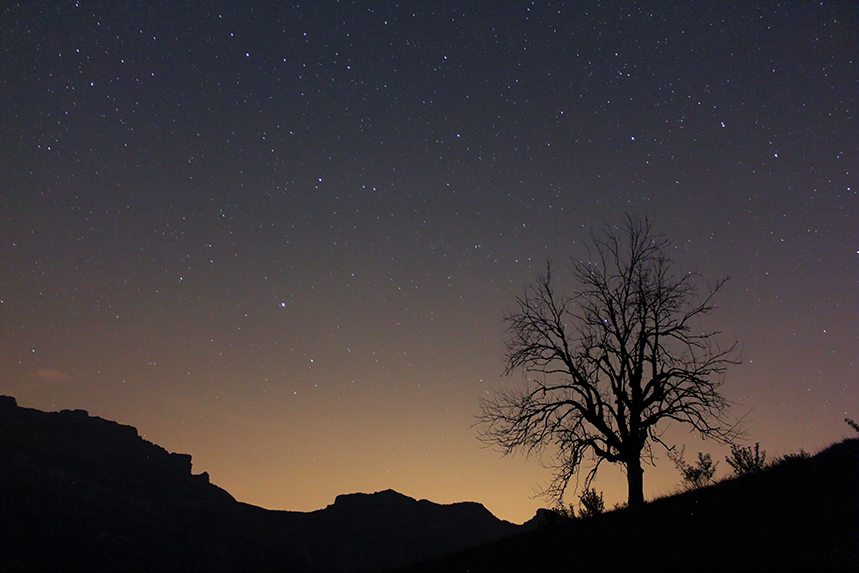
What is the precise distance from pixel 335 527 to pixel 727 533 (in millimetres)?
193105

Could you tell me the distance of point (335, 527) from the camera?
182000 millimetres

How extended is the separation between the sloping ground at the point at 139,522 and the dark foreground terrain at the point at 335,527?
44 centimetres

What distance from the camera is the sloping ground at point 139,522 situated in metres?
116

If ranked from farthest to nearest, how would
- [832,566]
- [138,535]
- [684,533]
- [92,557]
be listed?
[138,535] → [92,557] → [684,533] → [832,566]

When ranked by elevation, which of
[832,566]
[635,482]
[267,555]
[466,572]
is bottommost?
[267,555]

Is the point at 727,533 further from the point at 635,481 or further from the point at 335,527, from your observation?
the point at 335,527

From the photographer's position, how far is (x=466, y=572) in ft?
41.9

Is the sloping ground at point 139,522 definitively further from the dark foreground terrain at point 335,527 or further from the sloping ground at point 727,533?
the sloping ground at point 727,533

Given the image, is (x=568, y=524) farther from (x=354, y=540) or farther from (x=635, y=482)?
(x=354, y=540)

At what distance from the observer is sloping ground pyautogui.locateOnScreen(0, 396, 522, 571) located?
116 metres

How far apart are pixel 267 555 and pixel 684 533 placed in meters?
165

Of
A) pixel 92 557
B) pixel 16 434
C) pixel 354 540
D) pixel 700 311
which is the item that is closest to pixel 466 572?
pixel 700 311

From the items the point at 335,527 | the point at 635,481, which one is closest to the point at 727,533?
the point at 635,481

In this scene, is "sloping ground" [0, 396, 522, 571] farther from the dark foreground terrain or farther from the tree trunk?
the tree trunk
